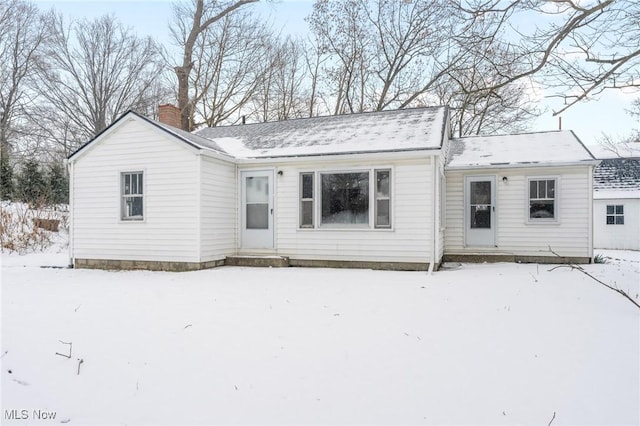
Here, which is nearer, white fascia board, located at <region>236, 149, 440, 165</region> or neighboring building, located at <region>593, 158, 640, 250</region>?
white fascia board, located at <region>236, 149, 440, 165</region>

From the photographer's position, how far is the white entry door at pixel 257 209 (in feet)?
33.9

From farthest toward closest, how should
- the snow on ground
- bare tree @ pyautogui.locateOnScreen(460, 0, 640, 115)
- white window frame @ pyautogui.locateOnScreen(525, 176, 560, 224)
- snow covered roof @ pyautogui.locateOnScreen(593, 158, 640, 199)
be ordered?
snow covered roof @ pyautogui.locateOnScreen(593, 158, 640, 199) → white window frame @ pyautogui.locateOnScreen(525, 176, 560, 224) → bare tree @ pyautogui.locateOnScreen(460, 0, 640, 115) → the snow on ground

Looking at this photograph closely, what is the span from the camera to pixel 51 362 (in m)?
3.85

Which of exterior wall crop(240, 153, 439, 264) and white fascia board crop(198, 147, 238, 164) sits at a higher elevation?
white fascia board crop(198, 147, 238, 164)

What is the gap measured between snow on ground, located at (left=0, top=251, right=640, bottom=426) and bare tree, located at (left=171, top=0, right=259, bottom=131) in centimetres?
1742

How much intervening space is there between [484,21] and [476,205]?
19.6ft

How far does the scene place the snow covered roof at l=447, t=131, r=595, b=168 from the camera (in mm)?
10625

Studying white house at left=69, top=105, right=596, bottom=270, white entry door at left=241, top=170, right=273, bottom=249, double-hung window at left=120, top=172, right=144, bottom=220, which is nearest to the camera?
white house at left=69, top=105, right=596, bottom=270

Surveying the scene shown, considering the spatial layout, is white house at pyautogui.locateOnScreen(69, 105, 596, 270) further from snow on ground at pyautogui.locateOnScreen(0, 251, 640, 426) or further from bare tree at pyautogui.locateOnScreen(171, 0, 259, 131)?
bare tree at pyautogui.locateOnScreen(171, 0, 259, 131)

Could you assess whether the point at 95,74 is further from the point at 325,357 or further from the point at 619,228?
the point at 619,228

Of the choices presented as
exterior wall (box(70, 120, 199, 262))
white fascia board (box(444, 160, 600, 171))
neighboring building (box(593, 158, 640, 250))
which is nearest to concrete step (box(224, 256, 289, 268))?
exterior wall (box(70, 120, 199, 262))

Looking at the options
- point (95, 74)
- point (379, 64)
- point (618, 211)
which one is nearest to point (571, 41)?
point (618, 211)

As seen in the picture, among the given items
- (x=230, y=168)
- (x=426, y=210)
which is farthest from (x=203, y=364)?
(x=230, y=168)

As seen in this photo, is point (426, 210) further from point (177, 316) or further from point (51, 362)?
point (51, 362)
